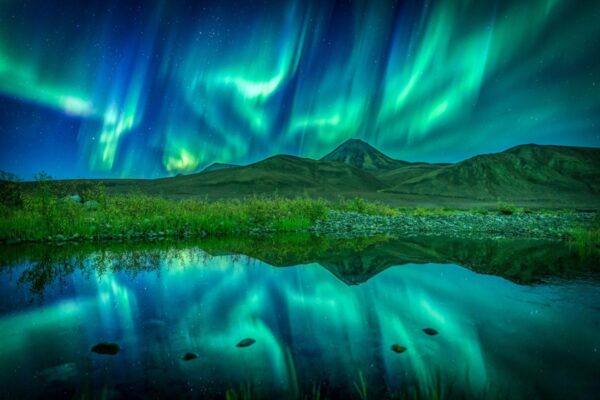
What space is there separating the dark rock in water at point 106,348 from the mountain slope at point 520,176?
80.8 meters

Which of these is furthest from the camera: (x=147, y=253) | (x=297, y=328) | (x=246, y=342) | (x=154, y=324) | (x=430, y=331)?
(x=147, y=253)

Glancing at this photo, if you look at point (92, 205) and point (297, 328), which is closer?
point (297, 328)

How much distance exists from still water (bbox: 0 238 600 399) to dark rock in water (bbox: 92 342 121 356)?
83 millimetres

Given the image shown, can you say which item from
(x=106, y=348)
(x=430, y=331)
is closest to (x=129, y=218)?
(x=106, y=348)

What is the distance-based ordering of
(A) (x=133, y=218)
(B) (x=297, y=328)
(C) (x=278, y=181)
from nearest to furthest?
(B) (x=297, y=328), (A) (x=133, y=218), (C) (x=278, y=181)

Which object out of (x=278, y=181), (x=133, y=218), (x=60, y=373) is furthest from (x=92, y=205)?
(x=278, y=181)

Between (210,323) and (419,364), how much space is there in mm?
3016

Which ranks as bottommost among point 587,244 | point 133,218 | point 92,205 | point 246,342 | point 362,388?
A: point 362,388

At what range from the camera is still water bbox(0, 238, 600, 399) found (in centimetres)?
344

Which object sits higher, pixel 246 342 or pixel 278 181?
pixel 278 181

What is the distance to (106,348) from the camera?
13.9 feet

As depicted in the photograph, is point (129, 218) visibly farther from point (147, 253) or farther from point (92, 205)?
point (147, 253)

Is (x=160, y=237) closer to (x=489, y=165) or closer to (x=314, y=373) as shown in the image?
(x=314, y=373)

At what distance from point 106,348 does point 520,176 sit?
102493 millimetres
